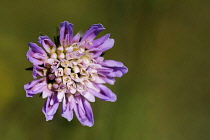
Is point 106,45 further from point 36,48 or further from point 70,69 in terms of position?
point 36,48

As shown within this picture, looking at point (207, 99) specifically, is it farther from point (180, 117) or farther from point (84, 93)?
point (84, 93)

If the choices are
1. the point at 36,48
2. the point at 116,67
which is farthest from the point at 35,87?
the point at 116,67

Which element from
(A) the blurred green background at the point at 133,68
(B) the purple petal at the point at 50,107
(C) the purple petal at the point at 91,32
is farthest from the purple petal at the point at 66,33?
(A) the blurred green background at the point at 133,68

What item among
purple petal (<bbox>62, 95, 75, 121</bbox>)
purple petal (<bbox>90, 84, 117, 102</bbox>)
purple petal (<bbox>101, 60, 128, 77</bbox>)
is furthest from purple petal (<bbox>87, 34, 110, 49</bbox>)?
purple petal (<bbox>62, 95, 75, 121</bbox>)

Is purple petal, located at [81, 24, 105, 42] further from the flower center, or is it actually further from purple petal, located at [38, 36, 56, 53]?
purple petal, located at [38, 36, 56, 53]

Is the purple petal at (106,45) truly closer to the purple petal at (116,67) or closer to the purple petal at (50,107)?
the purple petal at (116,67)

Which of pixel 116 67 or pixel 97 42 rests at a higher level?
pixel 97 42
